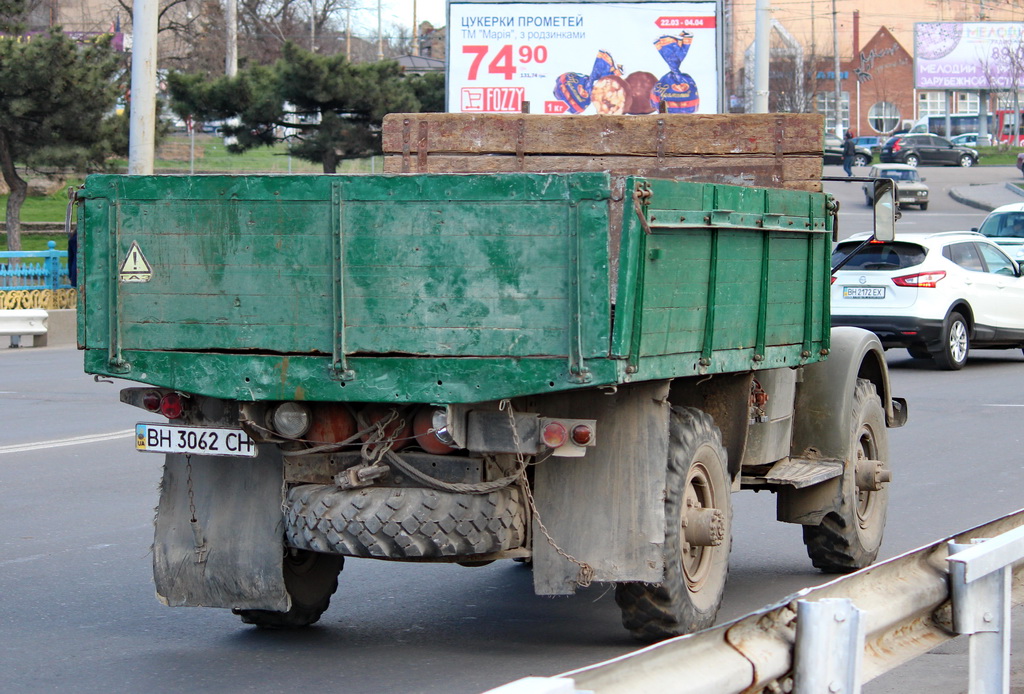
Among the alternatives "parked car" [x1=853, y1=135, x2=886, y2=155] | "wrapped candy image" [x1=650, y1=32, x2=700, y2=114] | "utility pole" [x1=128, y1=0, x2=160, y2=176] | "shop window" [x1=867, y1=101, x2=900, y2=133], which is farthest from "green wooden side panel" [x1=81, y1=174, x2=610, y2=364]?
"shop window" [x1=867, y1=101, x2=900, y2=133]

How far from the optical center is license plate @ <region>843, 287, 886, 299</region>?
17875 millimetres

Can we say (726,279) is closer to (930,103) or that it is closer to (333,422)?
(333,422)

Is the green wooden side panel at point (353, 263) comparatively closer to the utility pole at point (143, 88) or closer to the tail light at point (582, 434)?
the tail light at point (582, 434)

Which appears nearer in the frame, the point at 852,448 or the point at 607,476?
the point at 607,476

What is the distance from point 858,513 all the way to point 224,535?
349cm

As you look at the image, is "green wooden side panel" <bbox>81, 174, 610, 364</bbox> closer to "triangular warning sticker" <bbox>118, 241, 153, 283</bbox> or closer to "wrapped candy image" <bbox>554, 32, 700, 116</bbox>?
"triangular warning sticker" <bbox>118, 241, 153, 283</bbox>

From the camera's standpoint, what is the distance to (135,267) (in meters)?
5.55

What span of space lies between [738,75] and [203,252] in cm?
8384

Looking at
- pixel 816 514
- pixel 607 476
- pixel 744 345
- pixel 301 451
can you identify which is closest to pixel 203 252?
pixel 301 451

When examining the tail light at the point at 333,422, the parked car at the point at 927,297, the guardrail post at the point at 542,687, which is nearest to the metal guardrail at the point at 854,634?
the guardrail post at the point at 542,687

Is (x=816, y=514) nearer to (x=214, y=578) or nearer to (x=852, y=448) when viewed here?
(x=852, y=448)

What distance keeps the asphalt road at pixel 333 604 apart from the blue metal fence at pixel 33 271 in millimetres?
11510

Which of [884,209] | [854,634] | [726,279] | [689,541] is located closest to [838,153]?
[884,209]

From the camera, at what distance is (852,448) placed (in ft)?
24.2
